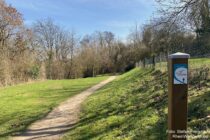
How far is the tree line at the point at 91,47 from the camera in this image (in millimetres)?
12945

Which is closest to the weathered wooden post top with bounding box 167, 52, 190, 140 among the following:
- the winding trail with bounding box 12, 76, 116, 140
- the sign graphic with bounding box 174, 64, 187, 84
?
the sign graphic with bounding box 174, 64, 187, 84

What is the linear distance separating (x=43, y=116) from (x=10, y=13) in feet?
102

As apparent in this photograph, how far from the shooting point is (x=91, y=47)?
232 ft

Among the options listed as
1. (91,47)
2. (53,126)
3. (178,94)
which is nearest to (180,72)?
(178,94)

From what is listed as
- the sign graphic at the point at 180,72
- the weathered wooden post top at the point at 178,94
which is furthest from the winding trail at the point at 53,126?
the sign graphic at the point at 180,72

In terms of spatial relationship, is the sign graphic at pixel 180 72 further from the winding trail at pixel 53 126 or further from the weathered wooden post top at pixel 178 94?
the winding trail at pixel 53 126

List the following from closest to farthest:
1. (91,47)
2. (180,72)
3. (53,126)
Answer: (180,72) < (53,126) < (91,47)

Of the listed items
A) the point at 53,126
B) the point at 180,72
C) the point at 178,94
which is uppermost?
the point at 180,72

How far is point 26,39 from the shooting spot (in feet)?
144

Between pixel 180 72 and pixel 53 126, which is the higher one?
pixel 180 72

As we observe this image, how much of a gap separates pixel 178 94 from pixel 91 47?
66.7 metres

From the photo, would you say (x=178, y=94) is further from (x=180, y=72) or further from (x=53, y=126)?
(x=53, y=126)

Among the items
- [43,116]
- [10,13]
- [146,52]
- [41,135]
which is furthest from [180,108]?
[146,52]

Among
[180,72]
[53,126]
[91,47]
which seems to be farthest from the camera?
[91,47]
